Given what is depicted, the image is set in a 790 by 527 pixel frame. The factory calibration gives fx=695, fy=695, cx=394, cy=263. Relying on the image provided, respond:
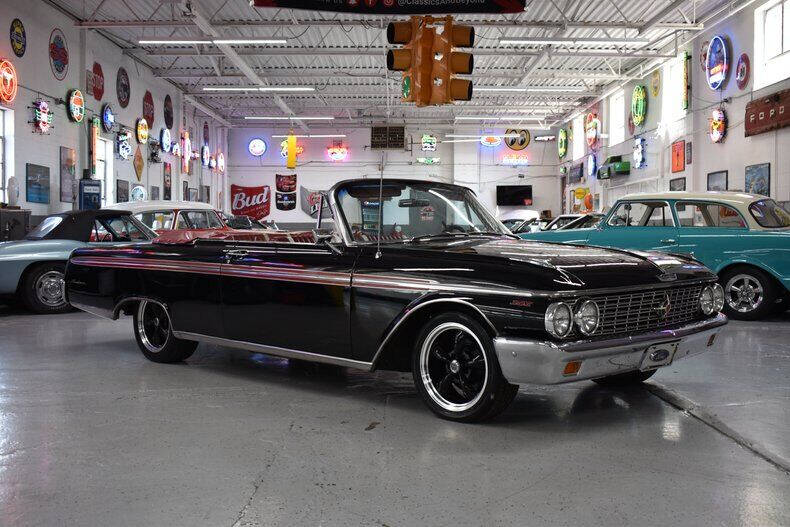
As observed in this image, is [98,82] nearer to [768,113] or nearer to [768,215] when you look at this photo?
[768,113]

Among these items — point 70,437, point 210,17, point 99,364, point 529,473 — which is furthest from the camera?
point 210,17

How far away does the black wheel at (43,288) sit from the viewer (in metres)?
9.24

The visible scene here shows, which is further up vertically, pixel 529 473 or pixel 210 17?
pixel 210 17

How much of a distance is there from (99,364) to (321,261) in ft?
8.50

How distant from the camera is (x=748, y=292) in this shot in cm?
885

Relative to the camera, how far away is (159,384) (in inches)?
204

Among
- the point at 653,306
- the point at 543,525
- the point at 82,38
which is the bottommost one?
the point at 543,525

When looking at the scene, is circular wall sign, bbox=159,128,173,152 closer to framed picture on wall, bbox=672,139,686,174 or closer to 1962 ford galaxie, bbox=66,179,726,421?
framed picture on wall, bbox=672,139,686,174

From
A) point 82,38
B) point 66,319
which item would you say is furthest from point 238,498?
point 82,38

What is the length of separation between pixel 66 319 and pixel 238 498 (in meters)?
7.02

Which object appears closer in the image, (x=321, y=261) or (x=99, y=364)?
(x=321, y=261)

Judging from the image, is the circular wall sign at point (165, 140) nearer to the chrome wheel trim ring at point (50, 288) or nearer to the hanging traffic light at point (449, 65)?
the chrome wheel trim ring at point (50, 288)

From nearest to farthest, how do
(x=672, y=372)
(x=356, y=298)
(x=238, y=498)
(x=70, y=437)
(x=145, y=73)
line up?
(x=238, y=498) < (x=70, y=437) < (x=356, y=298) < (x=672, y=372) < (x=145, y=73)

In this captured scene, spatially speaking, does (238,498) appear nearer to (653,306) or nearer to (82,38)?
(653,306)
